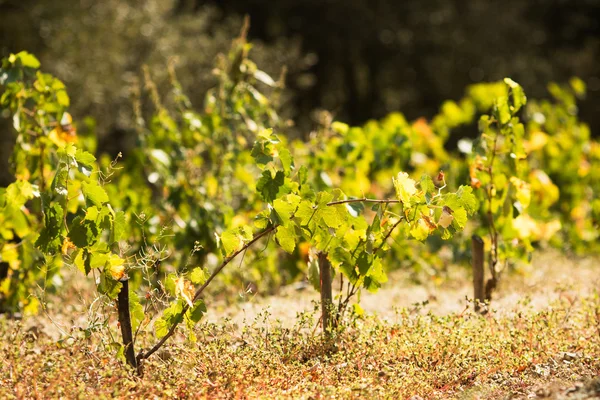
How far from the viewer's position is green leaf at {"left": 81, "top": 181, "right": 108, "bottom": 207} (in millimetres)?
3090

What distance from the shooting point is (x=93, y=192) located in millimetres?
3100

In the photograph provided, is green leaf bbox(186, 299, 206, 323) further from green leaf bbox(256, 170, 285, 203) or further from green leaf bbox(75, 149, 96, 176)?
green leaf bbox(75, 149, 96, 176)

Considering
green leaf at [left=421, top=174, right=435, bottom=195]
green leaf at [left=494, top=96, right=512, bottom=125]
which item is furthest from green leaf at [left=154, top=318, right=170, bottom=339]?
green leaf at [left=494, top=96, right=512, bottom=125]

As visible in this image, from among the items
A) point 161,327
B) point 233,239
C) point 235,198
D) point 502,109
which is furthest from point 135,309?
point 235,198

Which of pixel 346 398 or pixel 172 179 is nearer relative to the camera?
pixel 346 398

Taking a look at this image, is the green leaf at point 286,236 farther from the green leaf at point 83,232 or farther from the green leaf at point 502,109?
the green leaf at point 502,109

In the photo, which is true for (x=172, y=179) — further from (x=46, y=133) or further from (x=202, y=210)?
(x=46, y=133)

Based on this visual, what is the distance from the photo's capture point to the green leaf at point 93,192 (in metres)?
3.09

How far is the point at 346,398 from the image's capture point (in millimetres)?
2965

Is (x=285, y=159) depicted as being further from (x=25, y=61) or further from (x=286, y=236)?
(x=25, y=61)

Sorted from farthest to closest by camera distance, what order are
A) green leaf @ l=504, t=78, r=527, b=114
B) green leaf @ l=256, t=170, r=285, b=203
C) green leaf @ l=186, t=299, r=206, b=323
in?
green leaf @ l=504, t=78, r=527, b=114 → green leaf @ l=256, t=170, r=285, b=203 → green leaf @ l=186, t=299, r=206, b=323

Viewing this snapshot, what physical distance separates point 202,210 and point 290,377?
204 centimetres

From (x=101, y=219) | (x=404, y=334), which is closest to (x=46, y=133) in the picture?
(x=101, y=219)

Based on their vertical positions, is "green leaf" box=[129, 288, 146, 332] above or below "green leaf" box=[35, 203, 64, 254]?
below
